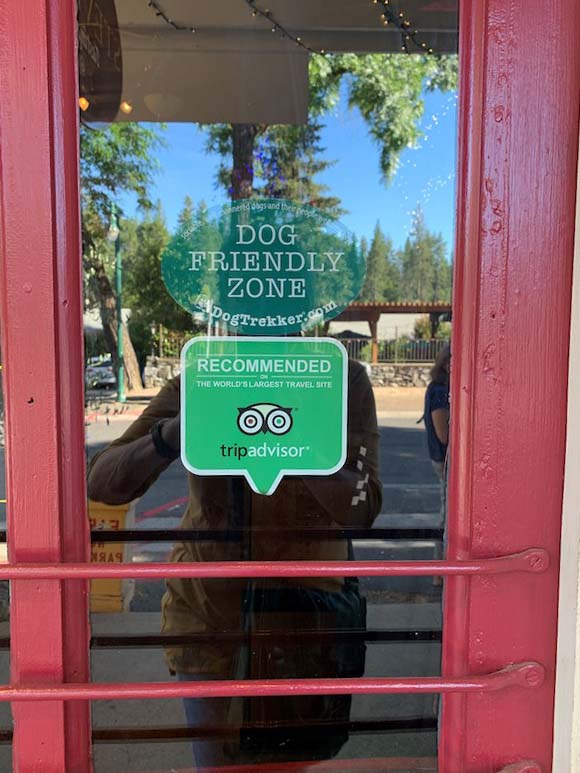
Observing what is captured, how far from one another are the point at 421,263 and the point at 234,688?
1020 millimetres

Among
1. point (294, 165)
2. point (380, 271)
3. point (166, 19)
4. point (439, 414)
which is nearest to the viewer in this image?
point (439, 414)

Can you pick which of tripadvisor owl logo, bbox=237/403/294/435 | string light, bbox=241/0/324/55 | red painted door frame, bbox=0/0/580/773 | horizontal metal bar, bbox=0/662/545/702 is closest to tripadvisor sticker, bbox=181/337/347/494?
tripadvisor owl logo, bbox=237/403/294/435

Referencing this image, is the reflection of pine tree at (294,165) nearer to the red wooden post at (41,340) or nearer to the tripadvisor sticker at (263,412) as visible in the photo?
the tripadvisor sticker at (263,412)

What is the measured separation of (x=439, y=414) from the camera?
121cm

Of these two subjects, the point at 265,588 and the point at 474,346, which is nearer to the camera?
the point at 474,346

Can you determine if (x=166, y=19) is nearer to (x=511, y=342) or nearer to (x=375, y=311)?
(x=375, y=311)

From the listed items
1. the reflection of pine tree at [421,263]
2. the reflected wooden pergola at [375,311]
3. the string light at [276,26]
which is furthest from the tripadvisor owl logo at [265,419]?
the string light at [276,26]

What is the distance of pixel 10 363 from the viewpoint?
1007 millimetres

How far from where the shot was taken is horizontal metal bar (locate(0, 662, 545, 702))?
935 millimetres

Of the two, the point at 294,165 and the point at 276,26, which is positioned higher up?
the point at 276,26

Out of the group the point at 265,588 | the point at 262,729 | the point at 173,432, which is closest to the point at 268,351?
the point at 173,432

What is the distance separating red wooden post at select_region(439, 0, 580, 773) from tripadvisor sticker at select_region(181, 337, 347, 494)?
298 mm

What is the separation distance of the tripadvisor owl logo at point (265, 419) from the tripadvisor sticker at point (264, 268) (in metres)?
0.18

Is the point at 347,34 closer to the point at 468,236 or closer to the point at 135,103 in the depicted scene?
the point at 135,103
